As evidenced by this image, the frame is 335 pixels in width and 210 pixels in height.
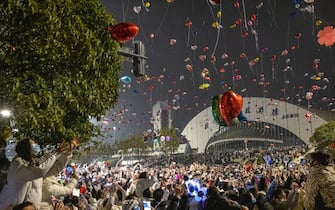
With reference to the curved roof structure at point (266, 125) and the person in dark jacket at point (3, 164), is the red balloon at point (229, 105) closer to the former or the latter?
the person in dark jacket at point (3, 164)

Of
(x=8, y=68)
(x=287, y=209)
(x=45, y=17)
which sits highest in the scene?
(x=45, y=17)

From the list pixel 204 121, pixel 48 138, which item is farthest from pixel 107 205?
pixel 204 121

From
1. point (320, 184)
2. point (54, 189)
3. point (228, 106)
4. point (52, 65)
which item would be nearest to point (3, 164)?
point (54, 189)

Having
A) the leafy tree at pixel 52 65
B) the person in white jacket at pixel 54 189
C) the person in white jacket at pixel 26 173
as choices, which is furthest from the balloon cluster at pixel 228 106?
the person in white jacket at pixel 26 173

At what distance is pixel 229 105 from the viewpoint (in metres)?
7.61

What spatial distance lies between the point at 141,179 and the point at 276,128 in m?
71.8

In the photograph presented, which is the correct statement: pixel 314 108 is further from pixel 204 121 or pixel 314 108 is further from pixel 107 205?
pixel 107 205

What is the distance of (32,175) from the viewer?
3613 millimetres

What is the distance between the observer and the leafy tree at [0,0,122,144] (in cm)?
488

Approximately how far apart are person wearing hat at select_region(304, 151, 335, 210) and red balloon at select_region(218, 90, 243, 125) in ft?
8.41

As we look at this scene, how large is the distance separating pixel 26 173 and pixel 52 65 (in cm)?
238

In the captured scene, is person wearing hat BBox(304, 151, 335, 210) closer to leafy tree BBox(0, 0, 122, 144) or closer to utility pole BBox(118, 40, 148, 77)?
leafy tree BBox(0, 0, 122, 144)

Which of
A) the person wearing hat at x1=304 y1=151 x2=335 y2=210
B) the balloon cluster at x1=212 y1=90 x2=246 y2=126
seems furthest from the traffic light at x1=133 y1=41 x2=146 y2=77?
the person wearing hat at x1=304 y1=151 x2=335 y2=210

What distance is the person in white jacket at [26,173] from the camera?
3.62 meters
